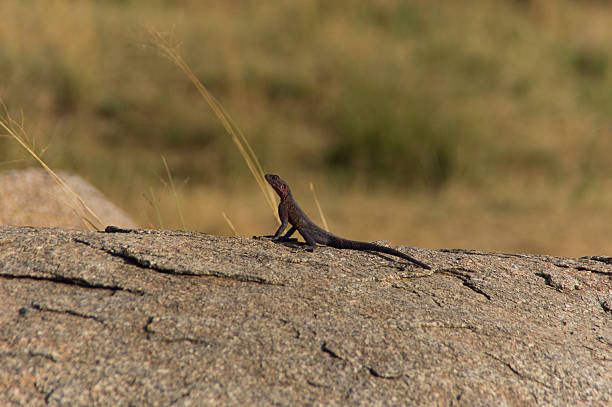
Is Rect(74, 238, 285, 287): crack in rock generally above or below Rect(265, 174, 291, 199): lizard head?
below

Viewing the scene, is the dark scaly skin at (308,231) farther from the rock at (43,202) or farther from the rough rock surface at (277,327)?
the rock at (43,202)

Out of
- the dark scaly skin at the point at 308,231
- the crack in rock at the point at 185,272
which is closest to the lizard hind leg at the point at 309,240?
the dark scaly skin at the point at 308,231

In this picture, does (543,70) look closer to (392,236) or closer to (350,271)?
(392,236)

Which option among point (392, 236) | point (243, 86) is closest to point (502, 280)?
point (392, 236)

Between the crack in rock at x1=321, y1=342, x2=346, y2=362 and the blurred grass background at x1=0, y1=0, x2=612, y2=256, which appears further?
the blurred grass background at x1=0, y1=0, x2=612, y2=256

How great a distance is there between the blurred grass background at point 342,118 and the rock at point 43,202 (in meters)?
1.36

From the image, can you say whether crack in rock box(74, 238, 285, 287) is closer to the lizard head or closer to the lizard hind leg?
the lizard hind leg

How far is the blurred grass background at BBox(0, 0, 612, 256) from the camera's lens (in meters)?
6.83

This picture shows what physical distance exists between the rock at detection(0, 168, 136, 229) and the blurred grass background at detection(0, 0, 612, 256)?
1359mm

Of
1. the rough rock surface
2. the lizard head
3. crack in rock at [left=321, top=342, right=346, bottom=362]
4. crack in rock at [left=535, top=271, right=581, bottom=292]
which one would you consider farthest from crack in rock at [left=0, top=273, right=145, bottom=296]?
crack in rock at [left=535, top=271, right=581, bottom=292]

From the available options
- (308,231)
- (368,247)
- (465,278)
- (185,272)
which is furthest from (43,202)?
(465,278)

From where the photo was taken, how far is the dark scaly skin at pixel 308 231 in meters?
2.65

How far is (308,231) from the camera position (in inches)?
114

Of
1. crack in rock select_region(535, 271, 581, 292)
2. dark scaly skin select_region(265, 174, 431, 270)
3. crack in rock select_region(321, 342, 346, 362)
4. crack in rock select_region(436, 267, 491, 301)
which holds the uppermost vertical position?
crack in rock select_region(535, 271, 581, 292)
